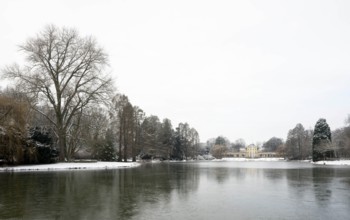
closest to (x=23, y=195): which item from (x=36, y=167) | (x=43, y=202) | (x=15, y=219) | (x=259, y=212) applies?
(x=43, y=202)

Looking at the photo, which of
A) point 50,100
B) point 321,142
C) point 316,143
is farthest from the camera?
point 316,143

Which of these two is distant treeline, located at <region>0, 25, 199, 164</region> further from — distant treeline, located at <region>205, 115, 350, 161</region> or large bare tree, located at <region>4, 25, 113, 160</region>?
distant treeline, located at <region>205, 115, 350, 161</region>

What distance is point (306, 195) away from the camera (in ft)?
45.7

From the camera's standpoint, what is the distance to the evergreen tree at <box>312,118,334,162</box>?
69938mm

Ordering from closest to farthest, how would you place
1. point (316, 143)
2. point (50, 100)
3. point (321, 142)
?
point (50, 100) < point (321, 142) < point (316, 143)

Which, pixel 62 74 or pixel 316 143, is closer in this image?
pixel 62 74

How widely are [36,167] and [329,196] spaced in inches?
1102

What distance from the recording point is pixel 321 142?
71062 millimetres

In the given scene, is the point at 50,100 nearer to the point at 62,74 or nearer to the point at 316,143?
the point at 62,74

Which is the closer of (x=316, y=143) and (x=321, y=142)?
(x=321, y=142)

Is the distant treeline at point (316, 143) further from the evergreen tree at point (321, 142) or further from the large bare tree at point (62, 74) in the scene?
the large bare tree at point (62, 74)

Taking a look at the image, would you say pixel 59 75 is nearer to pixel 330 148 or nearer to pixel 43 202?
pixel 43 202

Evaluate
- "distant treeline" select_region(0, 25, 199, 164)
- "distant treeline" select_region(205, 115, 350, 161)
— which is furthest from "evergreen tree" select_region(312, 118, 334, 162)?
"distant treeline" select_region(0, 25, 199, 164)

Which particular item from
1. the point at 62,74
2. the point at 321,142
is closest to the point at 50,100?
the point at 62,74
